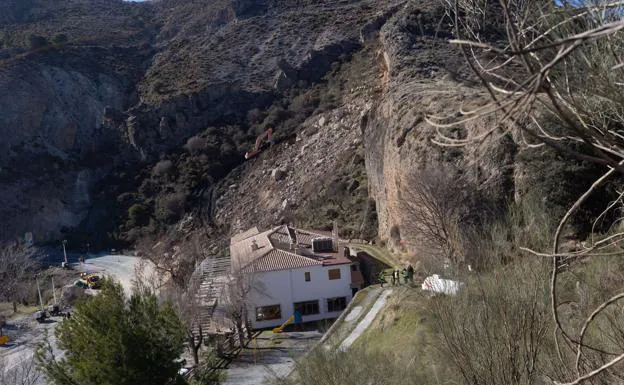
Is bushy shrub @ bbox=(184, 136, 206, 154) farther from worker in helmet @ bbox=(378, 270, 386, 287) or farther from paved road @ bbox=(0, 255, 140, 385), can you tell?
worker in helmet @ bbox=(378, 270, 386, 287)

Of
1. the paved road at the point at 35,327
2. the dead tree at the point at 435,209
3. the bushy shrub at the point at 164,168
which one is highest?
the bushy shrub at the point at 164,168

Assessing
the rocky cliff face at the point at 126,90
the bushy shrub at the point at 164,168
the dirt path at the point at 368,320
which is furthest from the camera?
the rocky cliff face at the point at 126,90

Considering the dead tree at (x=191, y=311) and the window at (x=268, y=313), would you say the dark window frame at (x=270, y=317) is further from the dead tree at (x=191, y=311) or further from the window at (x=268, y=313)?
the dead tree at (x=191, y=311)

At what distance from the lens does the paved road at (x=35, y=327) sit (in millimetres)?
23733

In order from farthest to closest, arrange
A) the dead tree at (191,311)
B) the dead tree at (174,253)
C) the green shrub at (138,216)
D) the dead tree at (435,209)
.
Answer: the green shrub at (138,216) < the dead tree at (174,253) < the dead tree at (191,311) < the dead tree at (435,209)

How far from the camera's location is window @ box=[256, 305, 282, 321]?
2452 cm

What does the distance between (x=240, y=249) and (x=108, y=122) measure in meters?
31.9

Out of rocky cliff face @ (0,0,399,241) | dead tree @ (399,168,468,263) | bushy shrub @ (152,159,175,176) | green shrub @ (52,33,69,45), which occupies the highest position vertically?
green shrub @ (52,33,69,45)

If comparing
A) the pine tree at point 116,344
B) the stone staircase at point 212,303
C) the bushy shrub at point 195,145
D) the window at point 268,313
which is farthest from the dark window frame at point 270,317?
the bushy shrub at point 195,145

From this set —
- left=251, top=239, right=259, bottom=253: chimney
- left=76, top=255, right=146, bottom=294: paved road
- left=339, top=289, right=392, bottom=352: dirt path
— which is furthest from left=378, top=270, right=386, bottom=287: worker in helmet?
left=76, top=255, right=146, bottom=294: paved road

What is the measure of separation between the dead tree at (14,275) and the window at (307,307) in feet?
65.0

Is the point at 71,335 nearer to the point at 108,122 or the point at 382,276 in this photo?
the point at 382,276

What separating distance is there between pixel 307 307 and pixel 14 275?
22.5 metres

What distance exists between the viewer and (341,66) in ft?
164
